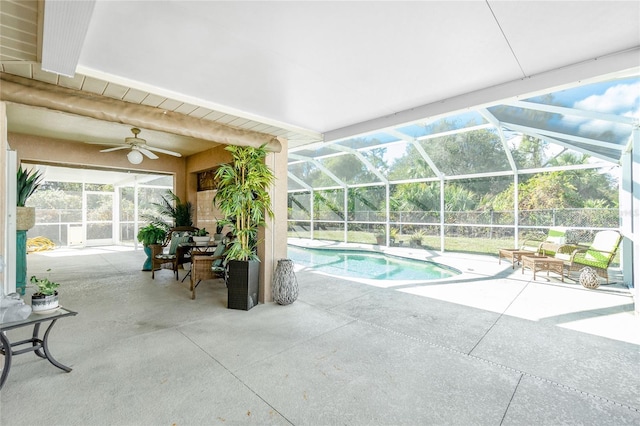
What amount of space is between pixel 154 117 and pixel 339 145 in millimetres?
5376

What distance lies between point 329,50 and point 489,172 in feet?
22.5

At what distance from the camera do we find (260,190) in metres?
4.29

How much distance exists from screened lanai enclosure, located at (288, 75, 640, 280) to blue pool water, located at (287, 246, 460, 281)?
1140mm

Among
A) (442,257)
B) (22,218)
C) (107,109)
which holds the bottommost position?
(442,257)

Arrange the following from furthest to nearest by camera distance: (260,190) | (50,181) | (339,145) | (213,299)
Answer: (50,181)
(339,145)
(213,299)
(260,190)

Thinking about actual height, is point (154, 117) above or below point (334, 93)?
below

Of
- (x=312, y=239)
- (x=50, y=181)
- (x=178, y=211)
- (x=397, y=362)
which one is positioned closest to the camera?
(x=397, y=362)

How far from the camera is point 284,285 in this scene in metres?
4.24

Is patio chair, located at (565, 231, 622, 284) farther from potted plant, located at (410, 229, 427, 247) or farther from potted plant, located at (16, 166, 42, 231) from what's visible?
potted plant, located at (16, 166, 42, 231)

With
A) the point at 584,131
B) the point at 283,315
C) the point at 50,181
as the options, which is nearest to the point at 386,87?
the point at 283,315

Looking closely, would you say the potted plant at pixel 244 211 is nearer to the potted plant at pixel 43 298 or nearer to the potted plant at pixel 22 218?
the potted plant at pixel 43 298

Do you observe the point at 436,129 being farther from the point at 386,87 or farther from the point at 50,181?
the point at 50,181

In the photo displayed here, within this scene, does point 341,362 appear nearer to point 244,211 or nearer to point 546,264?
point 244,211

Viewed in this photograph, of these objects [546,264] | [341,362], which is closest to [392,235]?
[546,264]
